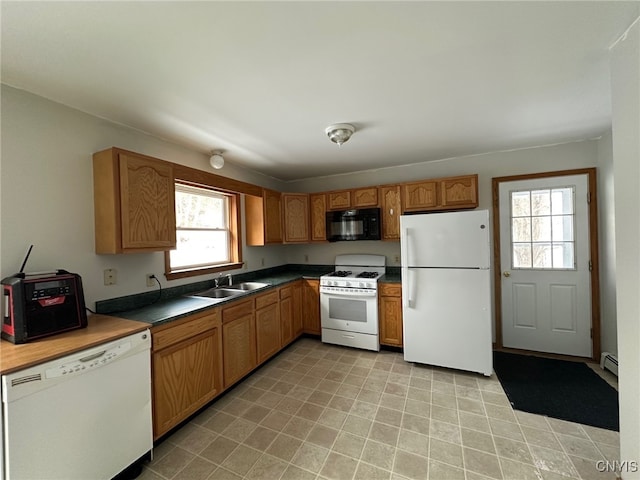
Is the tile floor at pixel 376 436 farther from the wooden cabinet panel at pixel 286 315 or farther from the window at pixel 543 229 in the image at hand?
the window at pixel 543 229

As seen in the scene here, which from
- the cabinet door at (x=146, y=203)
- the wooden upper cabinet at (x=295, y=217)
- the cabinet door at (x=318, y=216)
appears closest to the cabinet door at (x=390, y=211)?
the cabinet door at (x=318, y=216)

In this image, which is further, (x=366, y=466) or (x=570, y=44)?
(x=366, y=466)

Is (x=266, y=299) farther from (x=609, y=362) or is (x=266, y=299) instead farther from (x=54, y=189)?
(x=609, y=362)

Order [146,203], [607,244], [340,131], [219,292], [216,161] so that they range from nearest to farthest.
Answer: [146,203] → [340,131] → [607,244] → [216,161] → [219,292]

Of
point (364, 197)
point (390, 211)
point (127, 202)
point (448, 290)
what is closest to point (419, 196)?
point (390, 211)

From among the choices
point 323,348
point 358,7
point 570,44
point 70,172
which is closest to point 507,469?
point 323,348

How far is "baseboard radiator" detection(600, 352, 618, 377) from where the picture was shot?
8.16 ft

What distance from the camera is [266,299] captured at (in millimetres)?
2908

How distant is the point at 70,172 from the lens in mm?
1807

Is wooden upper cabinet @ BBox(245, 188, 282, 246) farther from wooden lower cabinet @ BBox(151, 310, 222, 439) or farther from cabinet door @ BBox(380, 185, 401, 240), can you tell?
cabinet door @ BBox(380, 185, 401, 240)

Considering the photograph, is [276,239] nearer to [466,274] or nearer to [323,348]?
[323,348]

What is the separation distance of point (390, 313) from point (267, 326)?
1.50 m

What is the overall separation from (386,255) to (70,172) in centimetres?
343

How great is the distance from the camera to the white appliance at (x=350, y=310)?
3156 mm
